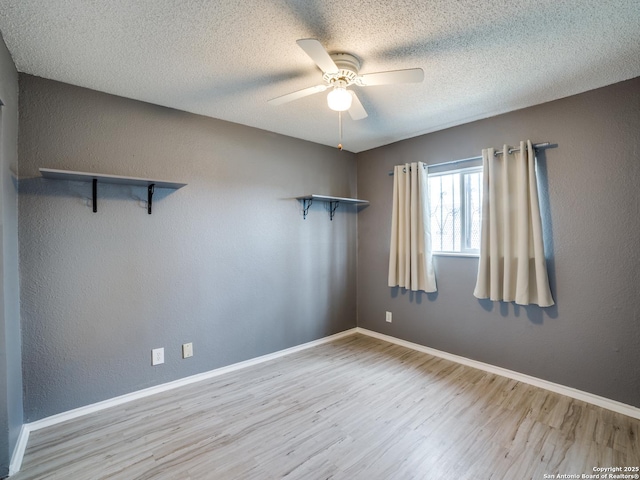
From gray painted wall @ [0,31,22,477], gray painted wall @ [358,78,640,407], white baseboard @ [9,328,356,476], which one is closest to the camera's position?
gray painted wall @ [0,31,22,477]

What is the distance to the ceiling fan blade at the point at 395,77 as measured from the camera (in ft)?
5.41

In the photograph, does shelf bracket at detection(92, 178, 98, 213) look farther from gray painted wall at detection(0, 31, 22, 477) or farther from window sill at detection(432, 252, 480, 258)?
window sill at detection(432, 252, 480, 258)

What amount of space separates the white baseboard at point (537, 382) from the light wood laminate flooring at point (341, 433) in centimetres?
7

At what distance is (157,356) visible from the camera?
2.50m

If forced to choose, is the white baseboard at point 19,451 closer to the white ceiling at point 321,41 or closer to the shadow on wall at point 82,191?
the shadow on wall at point 82,191

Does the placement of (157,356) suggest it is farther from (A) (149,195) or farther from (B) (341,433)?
(B) (341,433)

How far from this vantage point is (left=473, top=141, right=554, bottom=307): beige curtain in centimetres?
249

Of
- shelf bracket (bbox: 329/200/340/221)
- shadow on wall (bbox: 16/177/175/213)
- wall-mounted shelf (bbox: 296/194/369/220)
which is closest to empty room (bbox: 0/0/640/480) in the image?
shadow on wall (bbox: 16/177/175/213)

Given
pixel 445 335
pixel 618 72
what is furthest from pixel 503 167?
pixel 445 335

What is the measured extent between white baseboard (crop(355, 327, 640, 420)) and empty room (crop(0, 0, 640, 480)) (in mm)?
16

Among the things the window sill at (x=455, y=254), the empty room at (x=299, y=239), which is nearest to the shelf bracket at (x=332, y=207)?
the empty room at (x=299, y=239)

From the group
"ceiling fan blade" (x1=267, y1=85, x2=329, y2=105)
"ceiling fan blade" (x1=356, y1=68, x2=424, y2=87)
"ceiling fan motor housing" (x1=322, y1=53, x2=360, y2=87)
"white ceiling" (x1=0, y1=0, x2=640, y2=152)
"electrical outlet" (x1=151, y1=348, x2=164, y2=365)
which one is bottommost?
"electrical outlet" (x1=151, y1=348, x2=164, y2=365)

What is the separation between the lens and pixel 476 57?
1896 millimetres

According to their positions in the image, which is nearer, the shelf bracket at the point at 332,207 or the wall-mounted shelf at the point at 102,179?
the wall-mounted shelf at the point at 102,179
